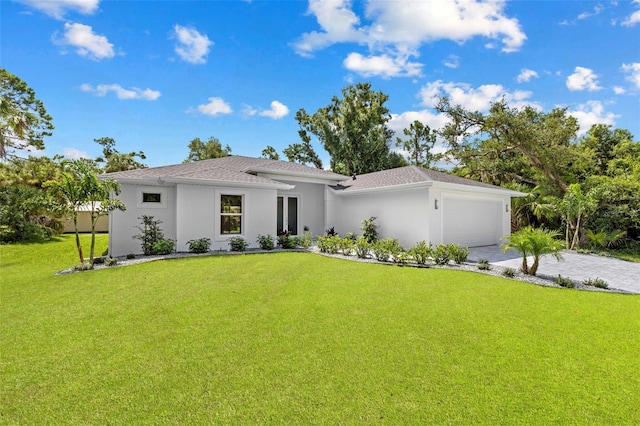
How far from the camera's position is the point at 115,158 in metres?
35.4

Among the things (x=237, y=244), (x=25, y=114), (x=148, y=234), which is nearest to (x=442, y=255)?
(x=237, y=244)

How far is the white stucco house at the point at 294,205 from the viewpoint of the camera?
41.3 ft

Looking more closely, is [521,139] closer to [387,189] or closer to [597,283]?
[387,189]

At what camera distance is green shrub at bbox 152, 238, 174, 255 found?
473 inches

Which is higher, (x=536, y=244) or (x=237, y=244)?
(x=536, y=244)

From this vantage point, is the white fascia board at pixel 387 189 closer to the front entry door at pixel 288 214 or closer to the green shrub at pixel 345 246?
the front entry door at pixel 288 214

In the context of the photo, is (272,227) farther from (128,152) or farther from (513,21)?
(128,152)

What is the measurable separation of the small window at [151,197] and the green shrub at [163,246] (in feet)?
6.09

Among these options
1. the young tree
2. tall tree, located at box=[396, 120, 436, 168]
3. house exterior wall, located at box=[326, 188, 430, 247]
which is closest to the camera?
the young tree

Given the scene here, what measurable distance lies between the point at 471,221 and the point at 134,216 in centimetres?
1596

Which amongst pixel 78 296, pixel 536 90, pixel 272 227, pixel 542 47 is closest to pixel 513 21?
pixel 542 47

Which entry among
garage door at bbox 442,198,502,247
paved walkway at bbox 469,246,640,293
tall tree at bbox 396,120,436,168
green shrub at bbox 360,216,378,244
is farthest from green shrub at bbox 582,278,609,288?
tall tree at bbox 396,120,436,168

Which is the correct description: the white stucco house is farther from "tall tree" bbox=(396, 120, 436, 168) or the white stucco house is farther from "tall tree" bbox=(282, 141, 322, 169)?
"tall tree" bbox=(396, 120, 436, 168)

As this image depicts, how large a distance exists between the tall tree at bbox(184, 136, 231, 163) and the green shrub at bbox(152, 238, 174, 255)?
28.8 m
